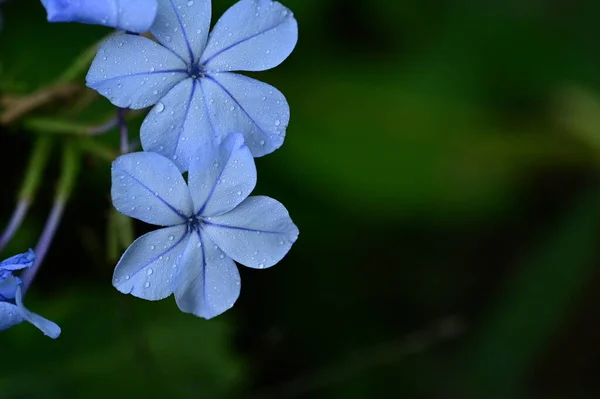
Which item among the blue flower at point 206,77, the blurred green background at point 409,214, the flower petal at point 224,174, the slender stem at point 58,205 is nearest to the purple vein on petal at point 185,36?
the blue flower at point 206,77

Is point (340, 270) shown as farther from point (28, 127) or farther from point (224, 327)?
point (28, 127)

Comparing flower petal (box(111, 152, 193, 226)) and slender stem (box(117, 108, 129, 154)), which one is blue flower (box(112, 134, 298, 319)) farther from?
slender stem (box(117, 108, 129, 154))

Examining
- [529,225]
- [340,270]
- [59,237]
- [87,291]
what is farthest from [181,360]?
[529,225]

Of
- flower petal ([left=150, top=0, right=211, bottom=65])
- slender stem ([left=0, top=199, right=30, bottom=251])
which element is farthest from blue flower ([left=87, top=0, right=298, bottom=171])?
slender stem ([left=0, top=199, right=30, bottom=251])

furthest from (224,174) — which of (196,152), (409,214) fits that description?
(409,214)

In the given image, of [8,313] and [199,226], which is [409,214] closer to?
[199,226]
